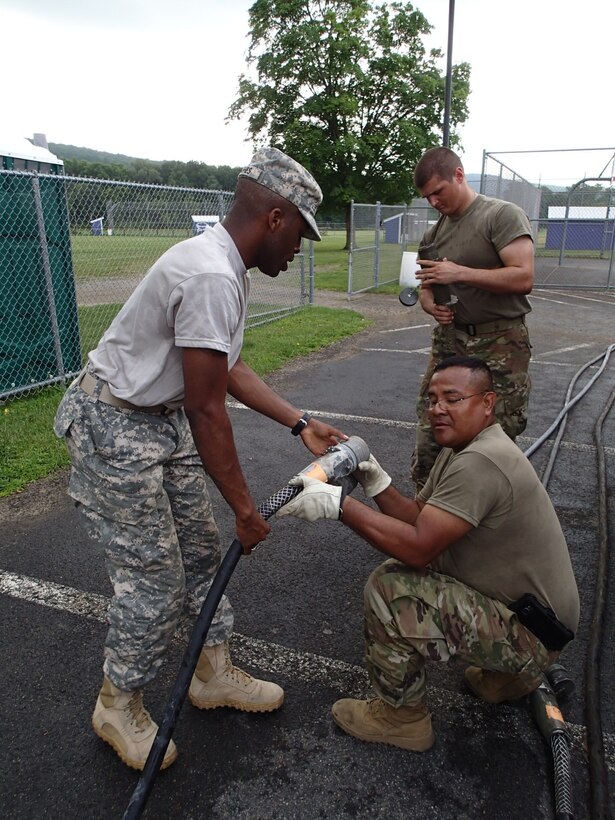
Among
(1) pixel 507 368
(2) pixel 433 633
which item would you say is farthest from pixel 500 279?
(2) pixel 433 633

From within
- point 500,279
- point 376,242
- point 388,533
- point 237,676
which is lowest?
point 237,676

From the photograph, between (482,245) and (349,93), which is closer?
(482,245)

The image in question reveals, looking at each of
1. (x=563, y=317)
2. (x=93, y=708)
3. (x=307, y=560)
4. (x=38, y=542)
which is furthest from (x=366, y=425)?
(x=563, y=317)

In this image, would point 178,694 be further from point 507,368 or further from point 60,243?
point 60,243

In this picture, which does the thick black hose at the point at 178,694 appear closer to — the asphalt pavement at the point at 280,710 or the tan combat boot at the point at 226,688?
the asphalt pavement at the point at 280,710

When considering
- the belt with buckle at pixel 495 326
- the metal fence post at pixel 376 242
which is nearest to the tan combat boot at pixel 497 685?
the belt with buckle at pixel 495 326

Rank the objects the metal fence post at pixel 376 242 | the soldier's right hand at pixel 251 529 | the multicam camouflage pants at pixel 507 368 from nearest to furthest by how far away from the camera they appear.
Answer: the soldier's right hand at pixel 251 529, the multicam camouflage pants at pixel 507 368, the metal fence post at pixel 376 242

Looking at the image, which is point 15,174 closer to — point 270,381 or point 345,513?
point 270,381

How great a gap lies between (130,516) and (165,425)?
0.31 meters

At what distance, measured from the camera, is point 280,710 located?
2385 millimetres

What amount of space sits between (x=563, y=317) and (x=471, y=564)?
34.7 ft

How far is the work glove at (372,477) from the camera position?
2297 mm

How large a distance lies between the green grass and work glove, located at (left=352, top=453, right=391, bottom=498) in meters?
2.89

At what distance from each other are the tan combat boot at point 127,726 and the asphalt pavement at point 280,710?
64 millimetres
